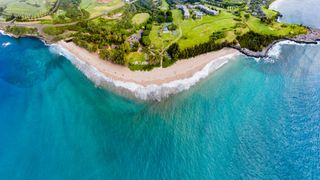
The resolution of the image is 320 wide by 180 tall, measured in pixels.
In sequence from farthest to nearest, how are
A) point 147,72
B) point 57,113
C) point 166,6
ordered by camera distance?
point 166,6 → point 147,72 → point 57,113

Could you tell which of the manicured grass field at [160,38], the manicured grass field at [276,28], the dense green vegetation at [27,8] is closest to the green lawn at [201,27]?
the manicured grass field at [160,38]

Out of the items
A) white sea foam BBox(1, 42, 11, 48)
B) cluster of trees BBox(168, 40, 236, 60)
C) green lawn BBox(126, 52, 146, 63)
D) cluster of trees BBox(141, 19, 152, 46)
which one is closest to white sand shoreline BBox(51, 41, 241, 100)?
cluster of trees BBox(168, 40, 236, 60)

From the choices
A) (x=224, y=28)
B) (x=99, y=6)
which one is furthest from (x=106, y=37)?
(x=224, y=28)

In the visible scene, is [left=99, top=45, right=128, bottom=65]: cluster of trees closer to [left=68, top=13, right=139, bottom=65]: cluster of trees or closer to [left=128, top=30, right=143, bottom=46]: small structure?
[left=68, top=13, right=139, bottom=65]: cluster of trees

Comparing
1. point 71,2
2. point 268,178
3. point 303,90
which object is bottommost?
point 268,178

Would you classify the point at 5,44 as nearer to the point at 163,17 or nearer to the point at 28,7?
the point at 28,7

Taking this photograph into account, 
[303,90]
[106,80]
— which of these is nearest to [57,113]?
[106,80]

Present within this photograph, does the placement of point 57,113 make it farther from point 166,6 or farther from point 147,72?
point 166,6
